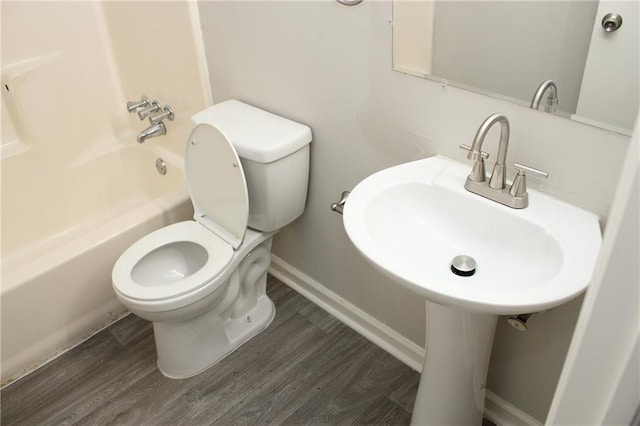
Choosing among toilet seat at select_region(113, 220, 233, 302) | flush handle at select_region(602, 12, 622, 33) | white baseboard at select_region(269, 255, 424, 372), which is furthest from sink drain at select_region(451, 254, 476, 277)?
toilet seat at select_region(113, 220, 233, 302)

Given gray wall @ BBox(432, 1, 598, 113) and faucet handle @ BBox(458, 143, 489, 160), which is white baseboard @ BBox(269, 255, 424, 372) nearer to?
faucet handle @ BBox(458, 143, 489, 160)

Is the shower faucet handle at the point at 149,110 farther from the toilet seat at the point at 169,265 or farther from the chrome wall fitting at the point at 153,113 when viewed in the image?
the toilet seat at the point at 169,265

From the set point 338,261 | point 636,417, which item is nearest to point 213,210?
point 338,261

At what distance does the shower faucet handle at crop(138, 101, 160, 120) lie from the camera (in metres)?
2.33

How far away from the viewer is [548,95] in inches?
48.2

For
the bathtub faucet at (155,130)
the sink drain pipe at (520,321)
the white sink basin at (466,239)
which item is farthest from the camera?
the bathtub faucet at (155,130)

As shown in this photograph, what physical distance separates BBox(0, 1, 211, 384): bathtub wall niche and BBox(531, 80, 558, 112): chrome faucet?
1.26 meters

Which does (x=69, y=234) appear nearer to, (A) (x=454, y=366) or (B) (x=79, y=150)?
(B) (x=79, y=150)

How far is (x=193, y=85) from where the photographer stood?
2154mm

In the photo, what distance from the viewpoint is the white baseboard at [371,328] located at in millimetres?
1692

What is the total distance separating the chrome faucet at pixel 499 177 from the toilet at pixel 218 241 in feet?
2.12

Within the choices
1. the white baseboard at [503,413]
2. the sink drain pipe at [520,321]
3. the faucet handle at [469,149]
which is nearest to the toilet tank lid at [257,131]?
the faucet handle at [469,149]

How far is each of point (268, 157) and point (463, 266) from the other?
714mm

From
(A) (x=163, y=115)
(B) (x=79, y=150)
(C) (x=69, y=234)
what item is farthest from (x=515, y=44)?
(C) (x=69, y=234)
